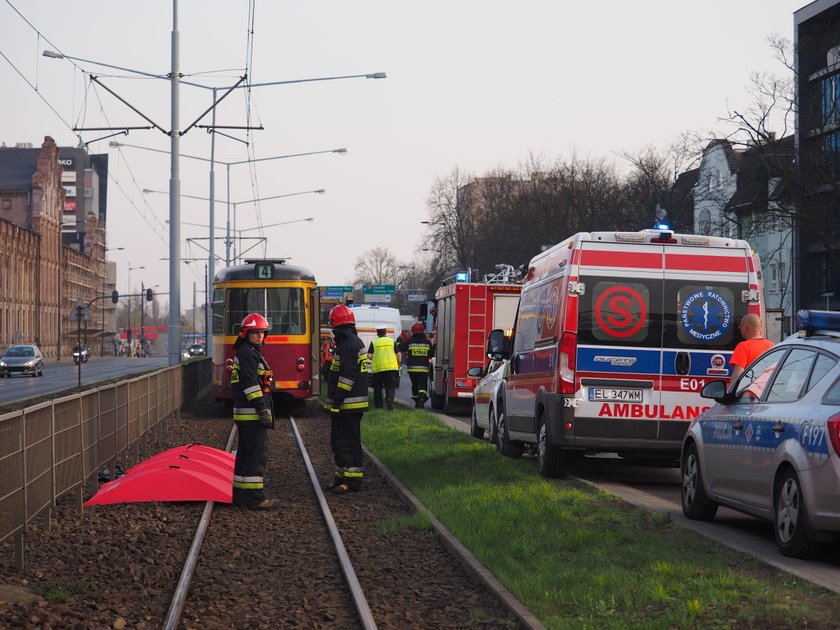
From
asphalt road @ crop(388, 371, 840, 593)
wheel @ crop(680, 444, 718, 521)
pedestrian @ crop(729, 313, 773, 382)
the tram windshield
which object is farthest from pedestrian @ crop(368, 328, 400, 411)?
wheel @ crop(680, 444, 718, 521)

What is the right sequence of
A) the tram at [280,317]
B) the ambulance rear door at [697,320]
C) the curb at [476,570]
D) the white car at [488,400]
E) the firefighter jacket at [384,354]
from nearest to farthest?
1. the curb at [476,570]
2. the ambulance rear door at [697,320]
3. the white car at [488,400]
4. the firefighter jacket at [384,354]
5. the tram at [280,317]

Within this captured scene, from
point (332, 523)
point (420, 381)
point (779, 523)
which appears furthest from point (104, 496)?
point (420, 381)

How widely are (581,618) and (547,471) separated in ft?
24.1

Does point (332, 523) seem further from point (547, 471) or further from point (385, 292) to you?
point (385, 292)

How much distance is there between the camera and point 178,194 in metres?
30.2

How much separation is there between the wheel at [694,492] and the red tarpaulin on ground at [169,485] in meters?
4.67

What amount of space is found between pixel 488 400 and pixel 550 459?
18.9ft

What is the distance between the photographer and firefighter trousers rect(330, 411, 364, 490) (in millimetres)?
13750

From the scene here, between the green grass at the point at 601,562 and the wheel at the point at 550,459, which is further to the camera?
→ the wheel at the point at 550,459

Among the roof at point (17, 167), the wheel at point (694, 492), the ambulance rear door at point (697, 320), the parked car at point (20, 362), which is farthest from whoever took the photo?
the roof at point (17, 167)

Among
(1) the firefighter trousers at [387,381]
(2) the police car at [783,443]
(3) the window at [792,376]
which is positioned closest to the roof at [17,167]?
(1) the firefighter trousers at [387,381]

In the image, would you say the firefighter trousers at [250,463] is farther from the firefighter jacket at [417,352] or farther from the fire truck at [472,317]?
the firefighter jacket at [417,352]

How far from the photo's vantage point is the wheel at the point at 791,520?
8391mm

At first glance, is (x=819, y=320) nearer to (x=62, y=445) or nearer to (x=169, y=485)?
(x=62, y=445)
